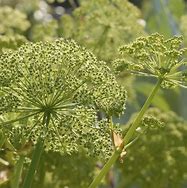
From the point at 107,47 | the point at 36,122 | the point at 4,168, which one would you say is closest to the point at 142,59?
the point at 36,122

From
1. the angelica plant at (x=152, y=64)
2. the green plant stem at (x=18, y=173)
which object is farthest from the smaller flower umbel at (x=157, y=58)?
the green plant stem at (x=18, y=173)

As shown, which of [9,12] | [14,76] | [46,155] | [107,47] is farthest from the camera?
[9,12]

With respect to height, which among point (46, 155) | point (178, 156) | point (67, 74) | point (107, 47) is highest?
point (107, 47)

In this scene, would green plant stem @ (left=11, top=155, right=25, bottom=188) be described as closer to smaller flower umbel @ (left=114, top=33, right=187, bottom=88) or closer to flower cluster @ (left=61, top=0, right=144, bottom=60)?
smaller flower umbel @ (left=114, top=33, right=187, bottom=88)

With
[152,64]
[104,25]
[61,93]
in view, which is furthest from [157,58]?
[104,25]

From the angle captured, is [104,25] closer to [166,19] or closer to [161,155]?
[161,155]

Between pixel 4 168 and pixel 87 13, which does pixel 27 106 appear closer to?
pixel 4 168

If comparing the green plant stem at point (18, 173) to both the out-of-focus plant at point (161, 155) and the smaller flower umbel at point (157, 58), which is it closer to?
the smaller flower umbel at point (157, 58)
